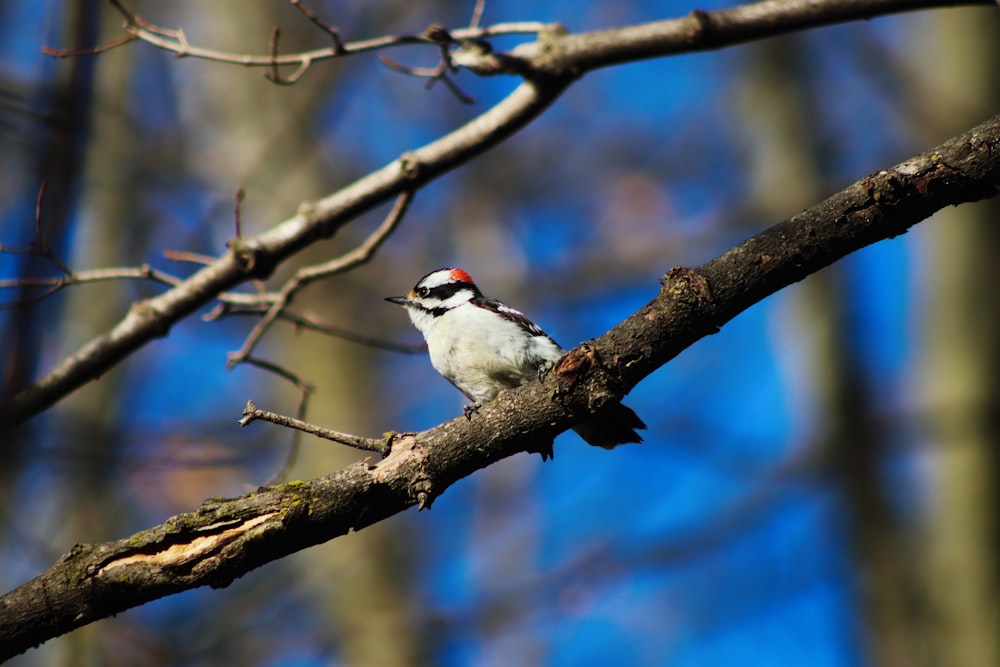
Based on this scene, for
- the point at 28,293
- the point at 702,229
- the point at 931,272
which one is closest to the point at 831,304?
the point at 931,272

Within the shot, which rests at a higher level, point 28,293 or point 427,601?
point 427,601

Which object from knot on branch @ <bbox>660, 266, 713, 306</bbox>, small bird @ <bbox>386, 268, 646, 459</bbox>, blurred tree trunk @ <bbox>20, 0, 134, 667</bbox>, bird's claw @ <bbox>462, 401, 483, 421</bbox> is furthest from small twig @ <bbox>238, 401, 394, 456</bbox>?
small bird @ <bbox>386, 268, 646, 459</bbox>

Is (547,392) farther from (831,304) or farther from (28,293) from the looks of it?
(831,304)

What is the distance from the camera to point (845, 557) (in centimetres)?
901

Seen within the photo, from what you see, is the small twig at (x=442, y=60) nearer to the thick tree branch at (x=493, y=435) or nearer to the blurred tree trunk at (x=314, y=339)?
the thick tree branch at (x=493, y=435)

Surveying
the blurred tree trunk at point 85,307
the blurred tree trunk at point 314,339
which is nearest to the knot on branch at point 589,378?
the blurred tree trunk at point 85,307

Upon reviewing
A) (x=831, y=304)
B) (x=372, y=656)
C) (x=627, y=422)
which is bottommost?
(x=627, y=422)

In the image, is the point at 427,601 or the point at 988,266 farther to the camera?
the point at 427,601

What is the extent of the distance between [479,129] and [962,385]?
5963 mm

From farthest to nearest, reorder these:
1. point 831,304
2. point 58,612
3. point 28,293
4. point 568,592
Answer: point 831,304 → point 568,592 → point 58,612 → point 28,293

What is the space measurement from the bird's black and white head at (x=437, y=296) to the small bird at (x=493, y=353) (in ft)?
0.51

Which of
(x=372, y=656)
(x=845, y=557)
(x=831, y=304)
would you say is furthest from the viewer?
(x=831, y=304)

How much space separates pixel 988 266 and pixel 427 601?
20.9ft

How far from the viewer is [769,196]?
360 inches
